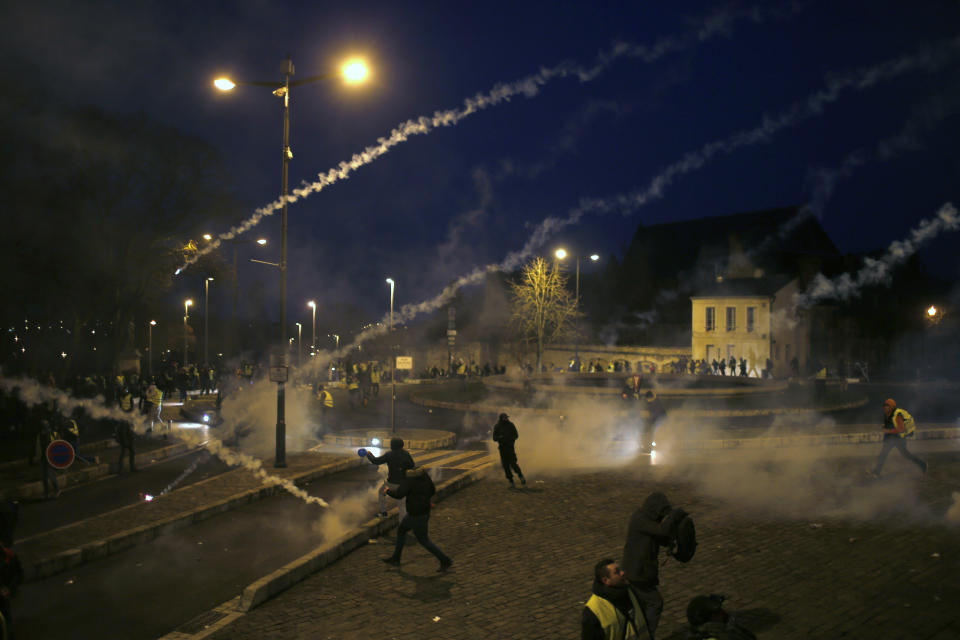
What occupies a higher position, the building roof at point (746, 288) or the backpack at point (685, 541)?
the building roof at point (746, 288)

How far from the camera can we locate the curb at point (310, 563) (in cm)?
711

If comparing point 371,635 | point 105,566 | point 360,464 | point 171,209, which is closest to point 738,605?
point 371,635

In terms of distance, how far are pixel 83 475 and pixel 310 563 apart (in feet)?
29.7

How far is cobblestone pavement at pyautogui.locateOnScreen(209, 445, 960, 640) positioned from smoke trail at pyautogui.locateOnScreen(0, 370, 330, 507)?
3463 mm

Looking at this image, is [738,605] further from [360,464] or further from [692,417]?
[692,417]

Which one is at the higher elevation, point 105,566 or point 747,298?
point 747,298

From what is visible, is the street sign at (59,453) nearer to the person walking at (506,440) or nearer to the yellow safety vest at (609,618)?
the person walking at (506,440)

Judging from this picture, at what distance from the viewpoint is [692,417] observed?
2353 centimetres

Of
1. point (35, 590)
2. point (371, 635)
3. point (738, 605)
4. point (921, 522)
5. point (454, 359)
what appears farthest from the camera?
point (454, 359)

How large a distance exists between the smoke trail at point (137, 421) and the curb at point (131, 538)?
2.10 feet

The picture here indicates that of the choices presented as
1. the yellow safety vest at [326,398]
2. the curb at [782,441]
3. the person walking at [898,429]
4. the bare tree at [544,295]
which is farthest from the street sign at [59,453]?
the bare tree at [544,295]

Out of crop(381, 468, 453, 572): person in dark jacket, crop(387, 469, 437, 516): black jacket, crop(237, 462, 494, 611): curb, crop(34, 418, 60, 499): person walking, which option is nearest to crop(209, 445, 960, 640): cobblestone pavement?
crop(237, 462, 494, 611): curb

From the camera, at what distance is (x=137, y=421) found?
16.6 m

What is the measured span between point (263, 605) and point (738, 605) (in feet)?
15.7
